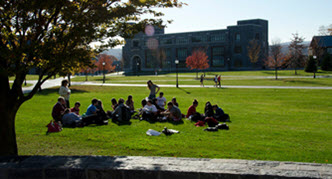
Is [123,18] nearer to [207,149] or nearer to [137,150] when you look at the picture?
[137,150]

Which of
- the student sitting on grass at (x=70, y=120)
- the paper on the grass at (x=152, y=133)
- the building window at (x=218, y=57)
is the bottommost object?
the paper on the grass at (x=152, y=133)

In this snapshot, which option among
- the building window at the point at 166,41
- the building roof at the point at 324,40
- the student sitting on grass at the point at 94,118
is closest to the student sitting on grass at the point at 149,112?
the student sitting on grass at the point at 94,118

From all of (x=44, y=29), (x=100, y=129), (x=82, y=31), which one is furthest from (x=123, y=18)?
(x=100, y=129)

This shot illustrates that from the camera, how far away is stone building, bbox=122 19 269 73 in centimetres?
9825

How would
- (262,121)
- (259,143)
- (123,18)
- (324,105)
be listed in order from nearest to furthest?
(123,18), (259,143), (262,121), (324,105)

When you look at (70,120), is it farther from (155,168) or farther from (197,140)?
(155,168)

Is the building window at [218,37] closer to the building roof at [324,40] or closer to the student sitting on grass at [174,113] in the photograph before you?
the building roof at [324,40]

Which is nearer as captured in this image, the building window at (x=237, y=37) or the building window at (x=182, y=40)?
the building window at (x=237, y=37)

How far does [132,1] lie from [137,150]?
14.1 feet

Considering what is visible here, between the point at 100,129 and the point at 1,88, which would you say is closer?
the point at 1,88

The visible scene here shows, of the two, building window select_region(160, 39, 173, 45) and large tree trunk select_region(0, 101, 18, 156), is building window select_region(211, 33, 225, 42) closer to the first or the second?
building window select_region(160, 39, 173, 45)

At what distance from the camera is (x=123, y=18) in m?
8.03

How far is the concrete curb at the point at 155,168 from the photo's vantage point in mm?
4852

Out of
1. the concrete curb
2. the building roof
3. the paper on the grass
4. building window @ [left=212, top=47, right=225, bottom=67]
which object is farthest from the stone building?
the concrete curb
